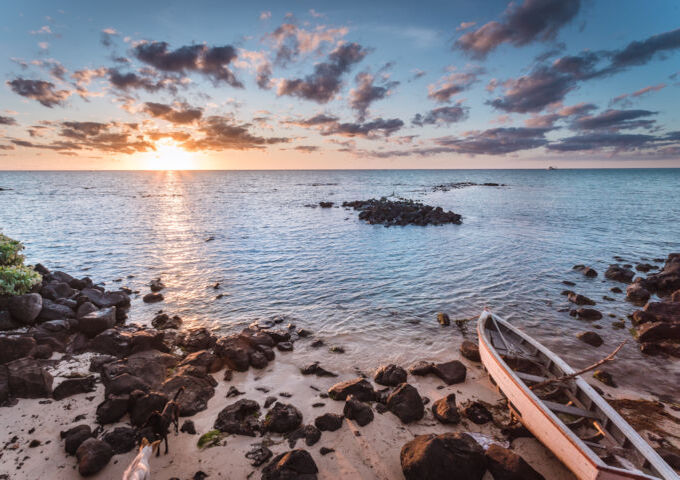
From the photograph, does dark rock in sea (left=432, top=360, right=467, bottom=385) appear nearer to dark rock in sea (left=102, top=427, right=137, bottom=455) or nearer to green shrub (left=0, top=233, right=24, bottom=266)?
dark rock in sea (left=102, top=427, right=137, bottom=455)

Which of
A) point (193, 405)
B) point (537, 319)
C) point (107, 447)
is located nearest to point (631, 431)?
point (537, 319)

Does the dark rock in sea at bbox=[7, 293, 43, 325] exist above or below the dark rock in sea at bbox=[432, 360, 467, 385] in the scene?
above

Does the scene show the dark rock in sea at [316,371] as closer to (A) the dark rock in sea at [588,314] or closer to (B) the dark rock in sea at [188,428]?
(B) the dark rock in sea at [188,428]

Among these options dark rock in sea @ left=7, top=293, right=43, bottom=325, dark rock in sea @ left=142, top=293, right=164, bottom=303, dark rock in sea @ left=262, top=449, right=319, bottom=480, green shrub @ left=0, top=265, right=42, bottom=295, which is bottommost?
dark rock in sea @ left=142, top=293, right=164, bottom=303

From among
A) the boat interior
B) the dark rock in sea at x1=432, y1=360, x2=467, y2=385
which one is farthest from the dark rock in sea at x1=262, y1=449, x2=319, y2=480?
the boat interior

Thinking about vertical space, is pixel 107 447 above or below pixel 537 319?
above

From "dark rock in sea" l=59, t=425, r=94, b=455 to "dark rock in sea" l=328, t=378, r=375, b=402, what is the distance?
21.3 feet

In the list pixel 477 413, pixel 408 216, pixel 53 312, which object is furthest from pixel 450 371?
pixel 408 216

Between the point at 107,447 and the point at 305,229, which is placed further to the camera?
the point at 305,229

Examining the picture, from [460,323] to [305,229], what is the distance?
2875cm

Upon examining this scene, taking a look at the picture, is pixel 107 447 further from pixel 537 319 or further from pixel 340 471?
pixel 537 319

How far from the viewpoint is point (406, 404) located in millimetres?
8953

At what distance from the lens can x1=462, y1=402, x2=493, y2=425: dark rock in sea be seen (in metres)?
8.81

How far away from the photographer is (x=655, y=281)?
798 inches
